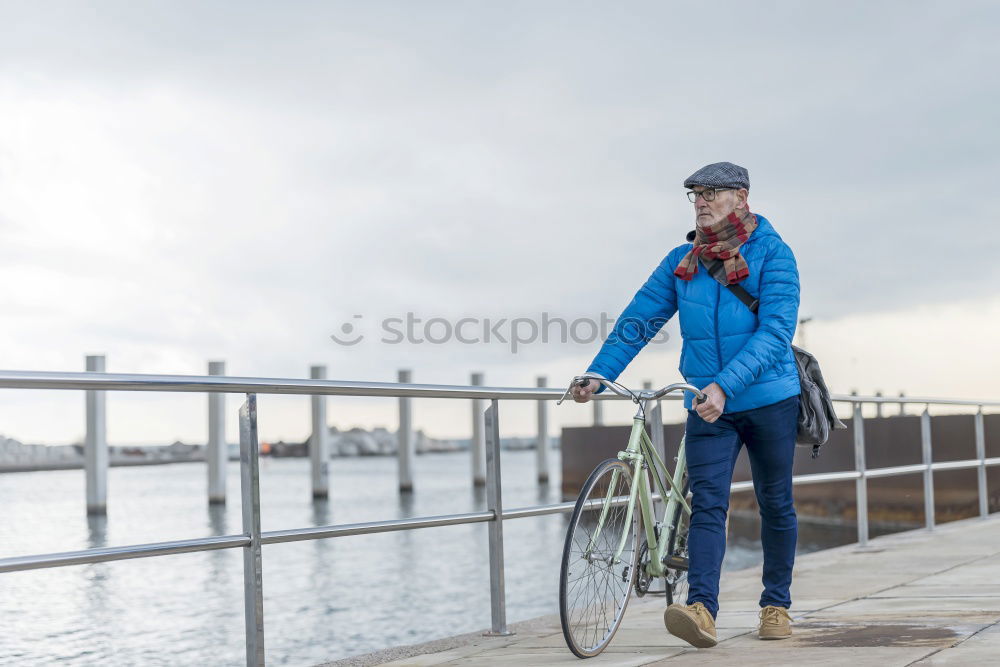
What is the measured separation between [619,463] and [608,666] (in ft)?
1.99

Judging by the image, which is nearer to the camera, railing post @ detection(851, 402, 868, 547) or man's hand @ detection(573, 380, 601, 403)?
man's hand @ detection(573, 380, 601, 403)

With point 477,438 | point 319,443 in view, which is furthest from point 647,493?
point 477,438

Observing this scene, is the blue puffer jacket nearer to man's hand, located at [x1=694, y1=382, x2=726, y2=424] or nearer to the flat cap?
man's hand, located at [x1=694, y1=382, x2=726, y2=424]

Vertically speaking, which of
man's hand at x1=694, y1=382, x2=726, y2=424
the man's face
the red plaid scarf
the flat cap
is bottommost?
man's hand at x1=694, y1=382, x2=726, y2=424

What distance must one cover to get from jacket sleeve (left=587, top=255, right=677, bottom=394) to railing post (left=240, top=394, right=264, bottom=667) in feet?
3.53

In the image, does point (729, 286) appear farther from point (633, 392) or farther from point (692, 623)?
point (692, 623)

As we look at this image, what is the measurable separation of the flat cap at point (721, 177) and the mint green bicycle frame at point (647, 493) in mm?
750

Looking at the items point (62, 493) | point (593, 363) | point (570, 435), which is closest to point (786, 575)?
point (593, 363)

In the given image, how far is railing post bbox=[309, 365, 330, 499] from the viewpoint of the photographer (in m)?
34.3

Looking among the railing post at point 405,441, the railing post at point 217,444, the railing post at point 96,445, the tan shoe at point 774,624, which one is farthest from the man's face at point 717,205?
the railing post at point 405,441

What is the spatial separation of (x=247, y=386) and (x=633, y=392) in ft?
4.34

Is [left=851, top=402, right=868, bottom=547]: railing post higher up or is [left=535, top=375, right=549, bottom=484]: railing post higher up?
[left=851, top=402, right=868, bottom=547]: railing post

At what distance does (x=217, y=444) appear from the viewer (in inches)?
1283

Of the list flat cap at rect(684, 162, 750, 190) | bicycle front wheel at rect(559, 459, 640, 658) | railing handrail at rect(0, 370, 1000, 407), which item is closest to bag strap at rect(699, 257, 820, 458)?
flat cap at rect(684, 162, 750, 190)
